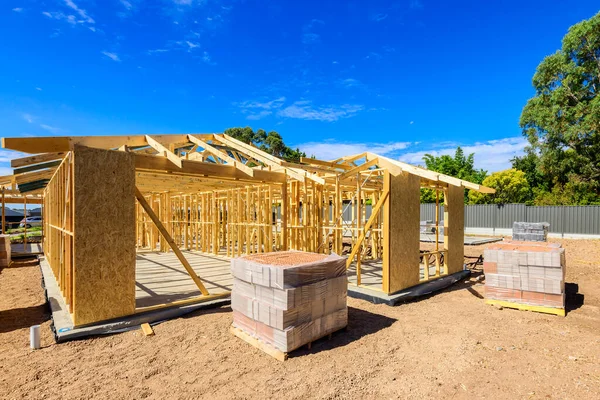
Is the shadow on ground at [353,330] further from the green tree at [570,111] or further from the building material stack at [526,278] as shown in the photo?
the green tree at [570,111]

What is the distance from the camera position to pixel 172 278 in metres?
9.16

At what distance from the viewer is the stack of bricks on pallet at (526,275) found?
6335 millimetres

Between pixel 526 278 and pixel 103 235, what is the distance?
822cm

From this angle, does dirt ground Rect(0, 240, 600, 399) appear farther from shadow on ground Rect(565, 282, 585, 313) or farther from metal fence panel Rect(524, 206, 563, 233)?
metal fence panel Rect(524, 206, 563, 233)

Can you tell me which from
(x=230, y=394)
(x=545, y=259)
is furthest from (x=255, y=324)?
(x=545, y=259)

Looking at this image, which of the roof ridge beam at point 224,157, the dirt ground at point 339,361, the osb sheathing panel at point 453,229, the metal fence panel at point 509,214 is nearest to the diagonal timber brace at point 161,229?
the dirt ground at point 339,361

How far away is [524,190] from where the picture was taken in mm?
30406

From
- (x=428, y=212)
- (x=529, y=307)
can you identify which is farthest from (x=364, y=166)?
(x=428, y=212)

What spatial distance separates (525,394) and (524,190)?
33.1 m

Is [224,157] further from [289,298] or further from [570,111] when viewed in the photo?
[570,111]

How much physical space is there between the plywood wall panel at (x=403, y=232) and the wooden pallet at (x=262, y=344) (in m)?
2.67

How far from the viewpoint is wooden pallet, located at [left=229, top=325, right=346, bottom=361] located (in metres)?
4.33

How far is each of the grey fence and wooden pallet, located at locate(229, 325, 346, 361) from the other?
78.2 ft

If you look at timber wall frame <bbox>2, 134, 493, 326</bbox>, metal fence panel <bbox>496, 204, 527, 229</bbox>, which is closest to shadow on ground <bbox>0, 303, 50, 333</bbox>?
timber wall frame <bbox>2, 134, 493, 326</bbox>
